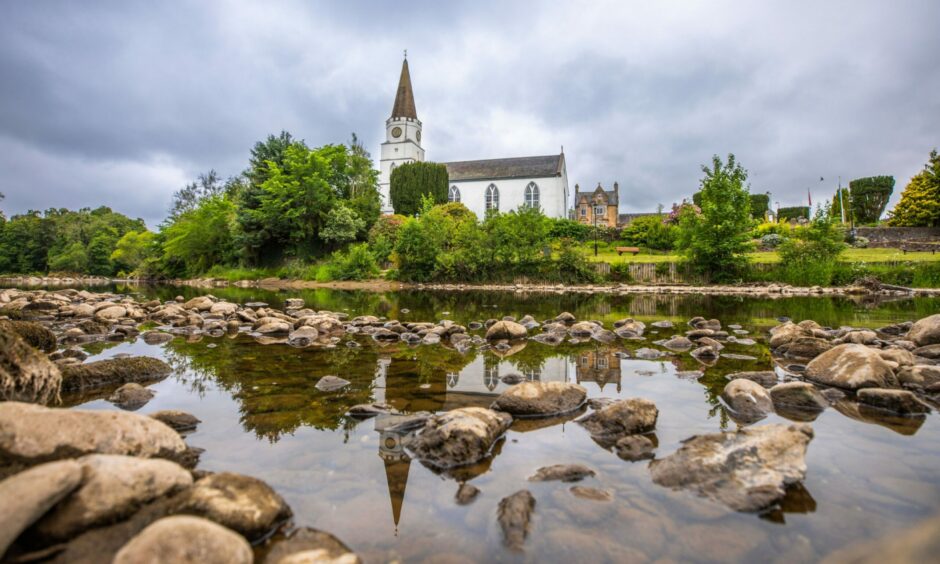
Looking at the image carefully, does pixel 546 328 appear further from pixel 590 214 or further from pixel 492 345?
pixel 590 214

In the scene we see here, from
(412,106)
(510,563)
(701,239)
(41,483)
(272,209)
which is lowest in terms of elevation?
(510,563)

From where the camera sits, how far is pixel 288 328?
467 inches

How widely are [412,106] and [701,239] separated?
58636 mm

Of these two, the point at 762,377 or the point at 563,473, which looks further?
the point at 762,377

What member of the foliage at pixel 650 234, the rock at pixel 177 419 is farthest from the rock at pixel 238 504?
the foliage at pixel 650 234

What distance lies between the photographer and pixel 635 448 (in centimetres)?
444

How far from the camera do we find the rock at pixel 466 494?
3.58 metres

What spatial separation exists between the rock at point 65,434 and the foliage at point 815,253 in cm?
3619

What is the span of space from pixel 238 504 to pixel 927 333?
1173 cm

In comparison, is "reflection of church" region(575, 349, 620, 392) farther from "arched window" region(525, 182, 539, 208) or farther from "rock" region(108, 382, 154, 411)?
"arched window" region(525, 182, 539, 208)

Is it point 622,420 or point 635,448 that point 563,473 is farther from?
point 622,420

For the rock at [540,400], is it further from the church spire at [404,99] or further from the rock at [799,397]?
the church spire at [404,99]

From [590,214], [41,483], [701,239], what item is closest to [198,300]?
[41,483]

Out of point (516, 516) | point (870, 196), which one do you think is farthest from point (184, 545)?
point (870, 196)
